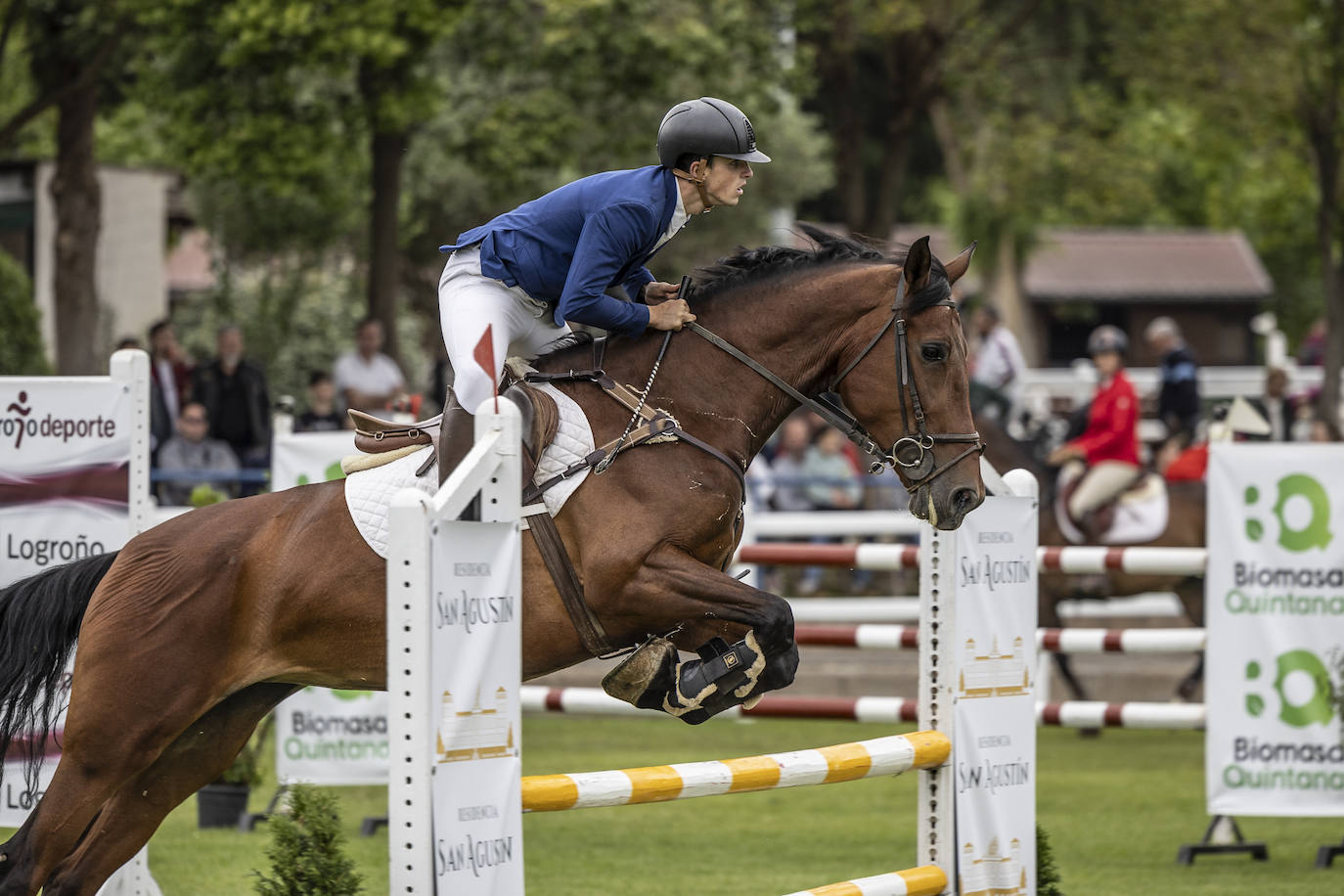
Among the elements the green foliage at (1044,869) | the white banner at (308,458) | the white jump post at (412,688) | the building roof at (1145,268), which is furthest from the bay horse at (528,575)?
the building roof at (1145,268)

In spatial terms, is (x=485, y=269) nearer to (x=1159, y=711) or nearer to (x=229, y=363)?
(x=1159, y=711)

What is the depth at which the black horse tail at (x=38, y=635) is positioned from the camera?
4.99 metres

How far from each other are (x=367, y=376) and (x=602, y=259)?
29.2 feet

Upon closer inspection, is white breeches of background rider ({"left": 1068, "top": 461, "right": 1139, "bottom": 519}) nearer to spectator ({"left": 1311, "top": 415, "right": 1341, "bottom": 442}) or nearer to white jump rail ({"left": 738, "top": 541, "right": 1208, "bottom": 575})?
spectator ({"left": 1311, "top": 415, "right": 1341, "bottom": 442})

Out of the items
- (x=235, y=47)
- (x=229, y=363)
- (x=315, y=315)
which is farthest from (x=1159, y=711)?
(x=315, y=315)

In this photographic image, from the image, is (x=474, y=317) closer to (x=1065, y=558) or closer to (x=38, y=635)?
(x=38, y=635)

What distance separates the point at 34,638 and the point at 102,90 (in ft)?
37.8

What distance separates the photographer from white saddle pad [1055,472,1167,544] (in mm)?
11734

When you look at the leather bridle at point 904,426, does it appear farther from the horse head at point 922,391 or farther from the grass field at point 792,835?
the grass field at point 792,835

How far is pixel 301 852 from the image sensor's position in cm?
432

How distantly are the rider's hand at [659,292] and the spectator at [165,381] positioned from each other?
7493mm

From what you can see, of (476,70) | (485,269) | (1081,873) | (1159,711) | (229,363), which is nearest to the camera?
(485,269)

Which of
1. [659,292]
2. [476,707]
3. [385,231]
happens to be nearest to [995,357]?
[385,231]

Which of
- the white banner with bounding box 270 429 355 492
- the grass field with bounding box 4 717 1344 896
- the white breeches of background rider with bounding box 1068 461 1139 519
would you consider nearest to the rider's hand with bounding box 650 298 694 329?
the grass field with bounding box 4 717 1344 896
